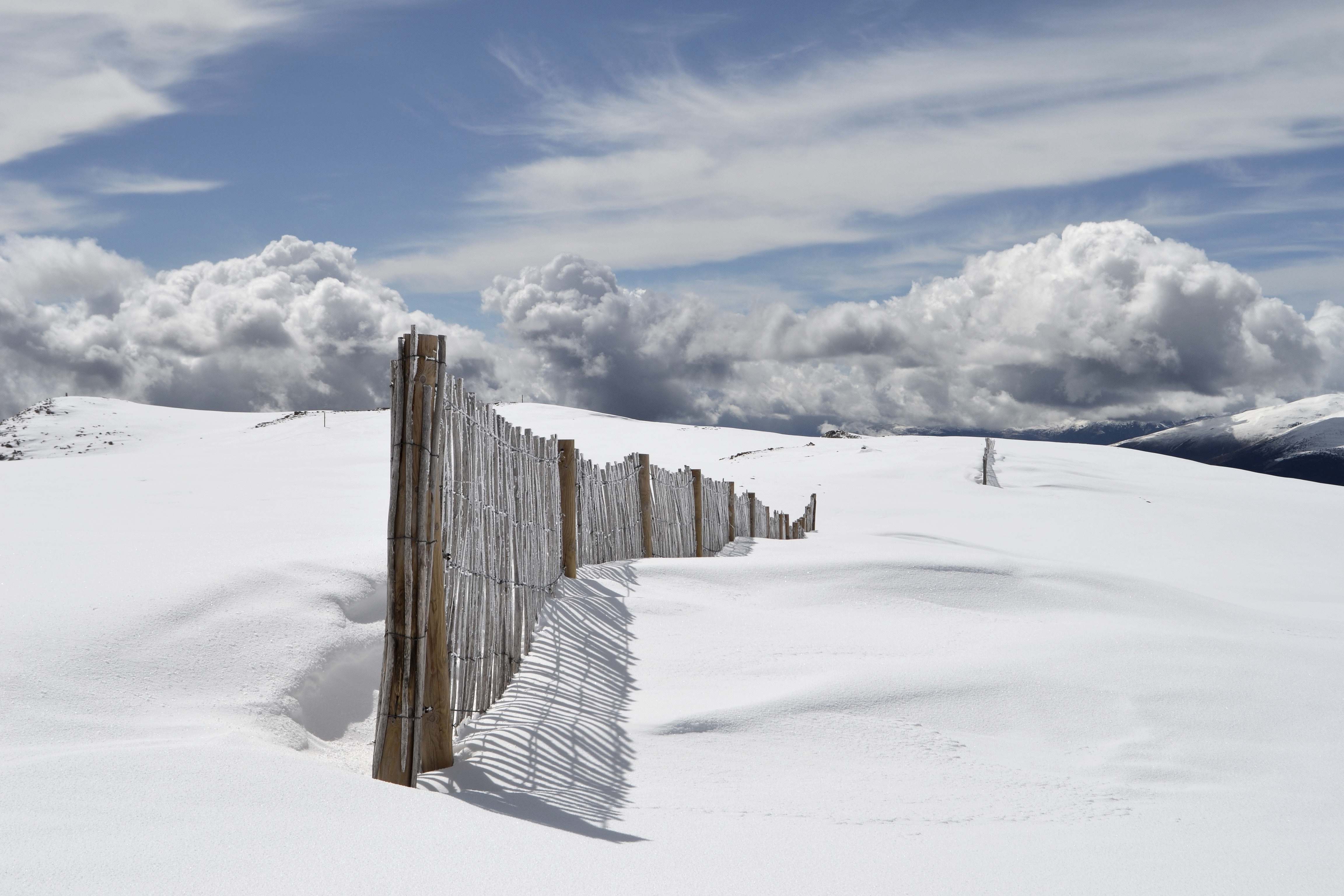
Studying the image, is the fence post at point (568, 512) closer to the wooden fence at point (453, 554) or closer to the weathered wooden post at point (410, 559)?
the wooden fence at point (453, 554)

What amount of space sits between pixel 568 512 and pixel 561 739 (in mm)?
2631

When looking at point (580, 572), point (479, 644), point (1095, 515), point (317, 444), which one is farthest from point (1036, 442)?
point (479, 644)

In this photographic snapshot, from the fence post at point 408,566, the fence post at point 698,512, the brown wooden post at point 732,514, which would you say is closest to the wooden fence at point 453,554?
the fence post at point 408,566

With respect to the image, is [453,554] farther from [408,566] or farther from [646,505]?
[646,505]

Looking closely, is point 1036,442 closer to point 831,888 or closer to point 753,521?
point 753,521

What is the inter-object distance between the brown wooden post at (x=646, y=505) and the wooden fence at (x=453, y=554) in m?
1.87

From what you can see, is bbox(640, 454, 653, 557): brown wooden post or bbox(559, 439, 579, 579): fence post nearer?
bbox(559, 439, 579, 579): fence post

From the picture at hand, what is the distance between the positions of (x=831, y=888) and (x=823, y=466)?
21.4m

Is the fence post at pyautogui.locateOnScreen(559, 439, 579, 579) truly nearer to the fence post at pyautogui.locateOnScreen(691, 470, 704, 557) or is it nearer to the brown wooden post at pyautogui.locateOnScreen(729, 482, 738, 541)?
the fence post at pyautogui.locateOnScreen(691, 470, 704, 557)

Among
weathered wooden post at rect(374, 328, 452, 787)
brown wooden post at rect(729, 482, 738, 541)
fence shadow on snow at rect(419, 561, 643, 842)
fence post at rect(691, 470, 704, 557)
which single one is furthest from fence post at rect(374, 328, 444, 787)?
brown wooden post at rect(729, 482, 738, 541)

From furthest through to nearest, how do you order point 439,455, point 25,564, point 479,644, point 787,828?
point 25,564 < point 479,644 < point 439,455 < point 787,828

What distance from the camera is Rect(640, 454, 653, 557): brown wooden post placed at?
8000mm

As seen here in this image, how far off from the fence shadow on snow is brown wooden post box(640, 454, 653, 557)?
2637 millimetres

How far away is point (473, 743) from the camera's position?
3.47 meters
